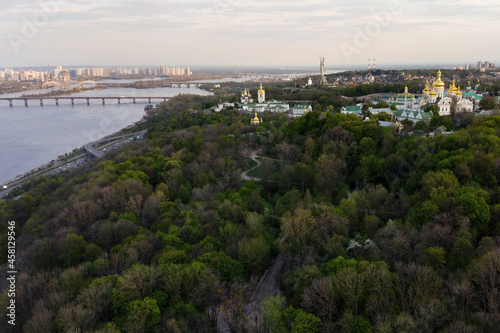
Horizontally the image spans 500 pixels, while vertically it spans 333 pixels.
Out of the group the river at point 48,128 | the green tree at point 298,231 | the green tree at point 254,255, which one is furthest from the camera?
the river at point 48,128

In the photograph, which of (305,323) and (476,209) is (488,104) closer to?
(476,209)

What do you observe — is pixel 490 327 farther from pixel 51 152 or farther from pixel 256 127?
pixel 51 152

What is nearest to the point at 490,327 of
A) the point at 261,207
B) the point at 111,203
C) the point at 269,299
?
the point at 269,299

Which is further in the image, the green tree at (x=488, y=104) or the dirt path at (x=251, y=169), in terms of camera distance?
the green tree at (x=488, y=104)

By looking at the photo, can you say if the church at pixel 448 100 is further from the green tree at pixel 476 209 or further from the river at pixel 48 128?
the river at pixel 48 128

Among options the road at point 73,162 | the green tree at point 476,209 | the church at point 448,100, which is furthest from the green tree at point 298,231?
the road at point 73,162

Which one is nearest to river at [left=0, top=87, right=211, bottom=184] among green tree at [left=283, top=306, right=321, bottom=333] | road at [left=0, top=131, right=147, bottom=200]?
road at [left=0, top=131, right=147, bottom=200]
